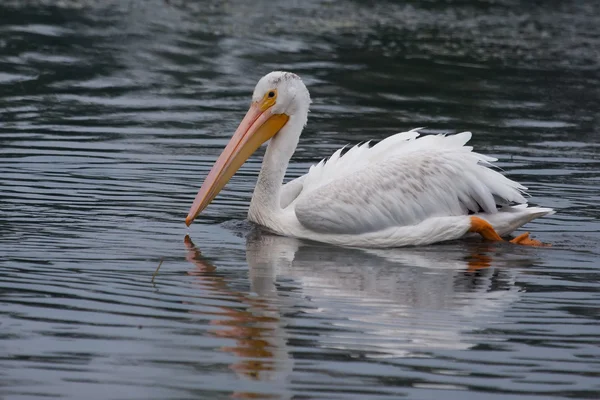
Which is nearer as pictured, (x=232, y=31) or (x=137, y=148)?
(x=137, y=148)

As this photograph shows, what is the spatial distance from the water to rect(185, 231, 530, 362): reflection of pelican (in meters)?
0.02

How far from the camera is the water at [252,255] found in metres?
4.68

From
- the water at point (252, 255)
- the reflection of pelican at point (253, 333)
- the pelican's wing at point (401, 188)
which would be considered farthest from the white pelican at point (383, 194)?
the reflection of pelican at point (253, 333)

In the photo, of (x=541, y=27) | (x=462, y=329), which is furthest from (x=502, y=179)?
(x=541, y=27)

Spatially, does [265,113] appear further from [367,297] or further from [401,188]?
[367,297]

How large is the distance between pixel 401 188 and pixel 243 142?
1.04 meters

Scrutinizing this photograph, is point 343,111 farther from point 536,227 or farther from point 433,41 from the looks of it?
point 433,41

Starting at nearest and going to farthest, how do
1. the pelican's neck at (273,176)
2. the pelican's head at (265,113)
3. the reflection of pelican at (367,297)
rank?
the reflection of pelican at (367,297), the pelican's neck at (273,176), the pelican's head at (265,113)

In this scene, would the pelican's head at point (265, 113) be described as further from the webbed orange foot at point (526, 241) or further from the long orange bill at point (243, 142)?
the webbed orange foot at point (526, 241)

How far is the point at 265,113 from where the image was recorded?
25.2 ft

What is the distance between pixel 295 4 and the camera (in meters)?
22.4

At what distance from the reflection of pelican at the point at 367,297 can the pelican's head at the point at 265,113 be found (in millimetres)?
515

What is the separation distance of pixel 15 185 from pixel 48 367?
12.8 feet

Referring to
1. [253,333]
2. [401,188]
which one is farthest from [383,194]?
[253,333]
